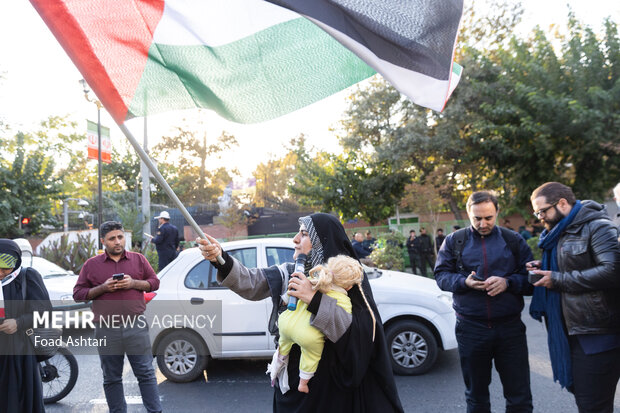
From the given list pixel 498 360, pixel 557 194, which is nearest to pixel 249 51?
pixel 557 194

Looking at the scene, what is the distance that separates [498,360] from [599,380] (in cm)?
68

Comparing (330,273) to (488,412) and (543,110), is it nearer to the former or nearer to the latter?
(488,412)

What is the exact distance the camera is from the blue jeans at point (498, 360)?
133 inches

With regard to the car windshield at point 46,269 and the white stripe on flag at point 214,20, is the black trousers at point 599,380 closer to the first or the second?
the white stripe on flag at point 214,20

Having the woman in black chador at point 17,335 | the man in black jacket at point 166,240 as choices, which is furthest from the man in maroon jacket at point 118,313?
the man in black jacket at point 166,240

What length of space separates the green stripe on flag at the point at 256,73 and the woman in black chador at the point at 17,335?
2075 millimetres

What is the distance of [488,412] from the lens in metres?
3.53

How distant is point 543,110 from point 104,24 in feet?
48.4

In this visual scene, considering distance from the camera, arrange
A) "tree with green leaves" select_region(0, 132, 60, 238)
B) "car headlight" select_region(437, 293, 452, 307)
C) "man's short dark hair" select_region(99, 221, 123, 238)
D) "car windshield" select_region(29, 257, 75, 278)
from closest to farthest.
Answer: "man's short dark hair" select_region(99, 221, 123, 238), "car headlight" select_region(437, 293, 452, 307), "car windshield" select_region(29, 257, 75, 278), "tree with green leaves" select_region(0, 132, 60, 238)

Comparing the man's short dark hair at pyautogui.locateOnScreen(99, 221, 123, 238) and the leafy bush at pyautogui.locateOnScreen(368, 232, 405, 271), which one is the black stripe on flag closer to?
the man's short dark hair at pyautogui.locateOnScreen(99, 221, 123, 238)

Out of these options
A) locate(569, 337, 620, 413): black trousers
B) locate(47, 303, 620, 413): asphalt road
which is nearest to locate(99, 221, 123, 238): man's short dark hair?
locate(47, 303, 620, 413): asphalt road

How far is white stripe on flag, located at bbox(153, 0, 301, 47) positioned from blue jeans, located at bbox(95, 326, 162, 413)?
2.89 metres

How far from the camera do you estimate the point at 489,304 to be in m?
3.43

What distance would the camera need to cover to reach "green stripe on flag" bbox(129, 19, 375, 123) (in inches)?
93.3
